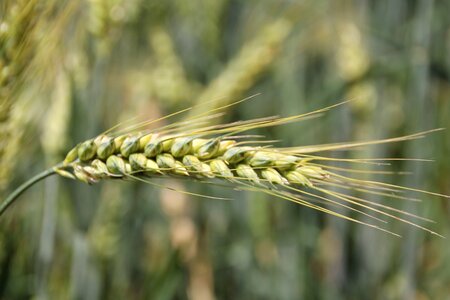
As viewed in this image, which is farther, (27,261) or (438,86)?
(438,86)

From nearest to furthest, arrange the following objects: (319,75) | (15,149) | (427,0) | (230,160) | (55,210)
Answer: (230,160)
(15,149)
(55,210)
(427,0)
(319,75)

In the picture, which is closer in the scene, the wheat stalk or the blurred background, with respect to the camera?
the wheat stalk

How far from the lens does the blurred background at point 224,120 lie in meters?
1.41

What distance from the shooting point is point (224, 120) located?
6.04 feet

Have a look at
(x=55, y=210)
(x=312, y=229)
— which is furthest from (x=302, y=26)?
(x=55, y=210)

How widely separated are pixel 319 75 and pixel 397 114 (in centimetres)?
30

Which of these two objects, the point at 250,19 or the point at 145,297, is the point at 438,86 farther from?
the point at 145,297

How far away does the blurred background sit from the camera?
1.41 m

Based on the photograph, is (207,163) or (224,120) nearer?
(207,163)

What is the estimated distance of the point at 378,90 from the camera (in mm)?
1771

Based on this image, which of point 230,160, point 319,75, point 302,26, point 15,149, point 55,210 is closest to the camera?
point 230,160

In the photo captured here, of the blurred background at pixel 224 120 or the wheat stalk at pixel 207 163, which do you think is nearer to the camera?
the wheat stalk at pixel 207 163

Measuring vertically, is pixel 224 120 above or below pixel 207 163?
above

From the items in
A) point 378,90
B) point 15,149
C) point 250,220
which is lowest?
point 250,220
